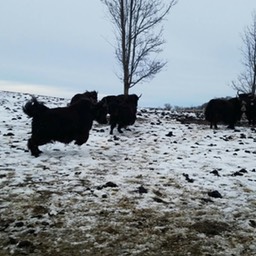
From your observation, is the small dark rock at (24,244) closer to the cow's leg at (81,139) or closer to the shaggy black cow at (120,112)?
the cow's leg at (81,139)

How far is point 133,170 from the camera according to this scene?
723cm

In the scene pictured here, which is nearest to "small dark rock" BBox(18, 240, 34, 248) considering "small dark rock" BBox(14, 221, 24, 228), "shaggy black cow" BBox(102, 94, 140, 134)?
"small dark rock" BBox(14, 221, 24, 228)

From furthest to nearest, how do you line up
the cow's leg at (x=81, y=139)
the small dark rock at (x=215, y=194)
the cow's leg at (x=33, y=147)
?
the cow's leg at (x=81, y=139), the cow's leg at (x=33, y=147), the small dark rock at (x=215, y=194)

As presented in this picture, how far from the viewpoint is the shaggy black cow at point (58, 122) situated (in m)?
8.45

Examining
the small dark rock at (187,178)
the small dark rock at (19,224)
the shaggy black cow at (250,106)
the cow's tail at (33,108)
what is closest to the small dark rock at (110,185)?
the small dark rock at (187,178)

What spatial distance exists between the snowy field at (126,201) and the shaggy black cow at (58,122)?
1.01 ft

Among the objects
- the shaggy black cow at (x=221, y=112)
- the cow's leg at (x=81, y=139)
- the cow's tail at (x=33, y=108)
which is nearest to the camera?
the cow's tail at (x=33, y=108)

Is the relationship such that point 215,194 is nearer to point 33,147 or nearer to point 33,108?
point 33,147

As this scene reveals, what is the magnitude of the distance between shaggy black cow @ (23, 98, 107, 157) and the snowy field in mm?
309

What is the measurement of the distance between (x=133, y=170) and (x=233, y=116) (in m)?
8.59

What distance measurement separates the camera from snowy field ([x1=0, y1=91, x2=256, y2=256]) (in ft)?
13.3

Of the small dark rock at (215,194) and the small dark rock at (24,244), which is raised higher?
the small dark rock at (215,194)

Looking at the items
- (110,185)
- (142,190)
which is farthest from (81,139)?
(142,190)

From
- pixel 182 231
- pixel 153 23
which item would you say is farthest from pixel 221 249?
pixel 153 23
